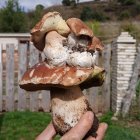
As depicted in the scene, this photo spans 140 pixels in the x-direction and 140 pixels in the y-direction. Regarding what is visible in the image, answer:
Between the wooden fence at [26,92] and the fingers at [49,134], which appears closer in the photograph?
the fingers at [49,134]

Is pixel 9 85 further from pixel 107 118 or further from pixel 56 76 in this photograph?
pixel 56 76

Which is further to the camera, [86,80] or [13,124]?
[13,124]

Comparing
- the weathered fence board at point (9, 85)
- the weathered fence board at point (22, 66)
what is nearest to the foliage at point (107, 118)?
the weathered fence board at point (22, 66)

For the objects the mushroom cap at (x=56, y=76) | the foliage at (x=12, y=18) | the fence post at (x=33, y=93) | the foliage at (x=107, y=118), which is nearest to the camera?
the mushroom cap at (x=56, y=76)

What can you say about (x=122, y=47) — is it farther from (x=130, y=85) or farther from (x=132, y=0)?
(x=132, y=0)

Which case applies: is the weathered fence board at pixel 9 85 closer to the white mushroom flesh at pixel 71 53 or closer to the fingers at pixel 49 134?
the fingers at pixel 49 134

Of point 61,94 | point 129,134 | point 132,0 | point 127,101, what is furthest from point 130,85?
point 132,0

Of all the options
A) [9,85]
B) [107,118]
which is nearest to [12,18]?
[9,85]
